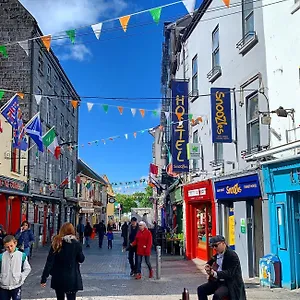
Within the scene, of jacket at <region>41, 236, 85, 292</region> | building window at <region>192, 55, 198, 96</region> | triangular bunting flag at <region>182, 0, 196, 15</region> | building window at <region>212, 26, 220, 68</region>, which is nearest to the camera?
jacket at <region>41, 236, 85, 292</region>

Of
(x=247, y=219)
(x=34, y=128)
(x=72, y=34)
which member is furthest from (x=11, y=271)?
(x=34, y=128)

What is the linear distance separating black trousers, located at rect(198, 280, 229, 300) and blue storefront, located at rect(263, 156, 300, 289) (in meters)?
4.23

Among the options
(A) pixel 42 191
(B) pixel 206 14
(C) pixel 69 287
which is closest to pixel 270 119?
(C) pixel 69 287

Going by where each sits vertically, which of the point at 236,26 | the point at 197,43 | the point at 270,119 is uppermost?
the point at 197,43

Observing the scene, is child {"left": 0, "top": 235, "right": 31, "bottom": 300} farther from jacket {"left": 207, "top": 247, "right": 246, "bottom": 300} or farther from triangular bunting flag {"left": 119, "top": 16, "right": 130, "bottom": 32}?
triangular bunting flag {"left": 119, "top": 16, "right": 130, "bottom": 32}

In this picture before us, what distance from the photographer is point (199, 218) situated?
18922 millimetres

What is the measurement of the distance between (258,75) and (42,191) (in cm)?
1899

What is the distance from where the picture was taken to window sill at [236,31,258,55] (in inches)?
472

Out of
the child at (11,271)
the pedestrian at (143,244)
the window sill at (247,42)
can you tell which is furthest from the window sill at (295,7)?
the child at (11,271)

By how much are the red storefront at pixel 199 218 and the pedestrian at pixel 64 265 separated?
9.16 metres

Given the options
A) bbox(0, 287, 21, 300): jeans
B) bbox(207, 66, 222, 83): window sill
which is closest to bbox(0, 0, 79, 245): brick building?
bbox(207, 66, 222, 83): window sill

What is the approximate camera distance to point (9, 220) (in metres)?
22.0

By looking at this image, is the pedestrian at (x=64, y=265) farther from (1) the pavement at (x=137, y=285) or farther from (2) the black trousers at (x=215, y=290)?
(1) the pavement at (x=137, y=285)

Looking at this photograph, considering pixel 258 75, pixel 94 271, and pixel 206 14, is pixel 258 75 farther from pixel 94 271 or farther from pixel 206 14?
pixel 94 271
